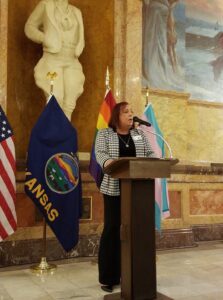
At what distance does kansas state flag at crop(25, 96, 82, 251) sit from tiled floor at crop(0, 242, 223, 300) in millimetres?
435

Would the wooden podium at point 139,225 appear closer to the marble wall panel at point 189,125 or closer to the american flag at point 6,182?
the american flag at point 6,182

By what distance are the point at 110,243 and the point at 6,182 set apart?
1.41m

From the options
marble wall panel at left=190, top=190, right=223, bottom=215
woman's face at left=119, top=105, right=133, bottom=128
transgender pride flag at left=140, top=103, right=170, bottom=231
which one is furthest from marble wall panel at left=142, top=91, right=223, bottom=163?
woman's face at left=119, top=105, right=133, bottom=128

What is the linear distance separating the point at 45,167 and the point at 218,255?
2.54 metres

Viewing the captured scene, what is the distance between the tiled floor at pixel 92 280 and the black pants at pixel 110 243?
0.57 ft

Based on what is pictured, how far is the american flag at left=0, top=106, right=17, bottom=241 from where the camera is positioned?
4.14 meters

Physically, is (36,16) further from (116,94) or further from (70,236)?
(70,236)

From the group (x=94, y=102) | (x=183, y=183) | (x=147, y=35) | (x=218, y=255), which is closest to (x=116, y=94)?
(x=94, y=102)

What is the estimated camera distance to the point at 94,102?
230 inches

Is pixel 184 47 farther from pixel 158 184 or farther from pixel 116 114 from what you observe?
pixel 116 114

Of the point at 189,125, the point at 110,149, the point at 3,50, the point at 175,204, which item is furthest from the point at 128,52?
the point at 110,149

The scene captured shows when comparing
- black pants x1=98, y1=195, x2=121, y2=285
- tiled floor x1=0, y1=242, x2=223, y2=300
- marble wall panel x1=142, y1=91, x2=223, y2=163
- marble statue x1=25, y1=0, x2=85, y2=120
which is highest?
marble statue x1=25, y1=0, x2=85, y2=120

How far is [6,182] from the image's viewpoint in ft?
13.7

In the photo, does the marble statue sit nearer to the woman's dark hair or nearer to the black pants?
the woman's dark hair
